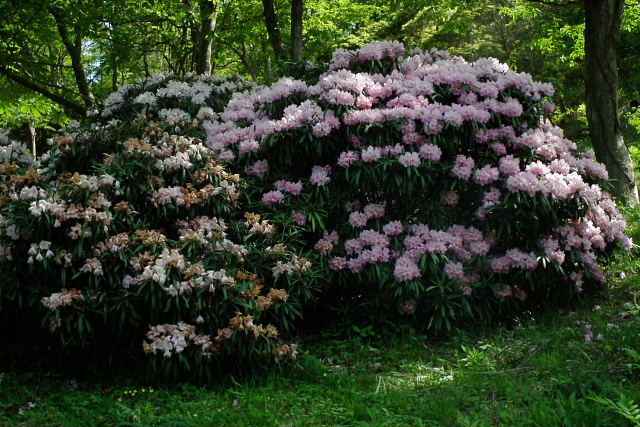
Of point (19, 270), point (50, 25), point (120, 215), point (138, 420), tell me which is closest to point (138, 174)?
point (120, 215)

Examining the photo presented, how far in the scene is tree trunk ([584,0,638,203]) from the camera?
21.6ft

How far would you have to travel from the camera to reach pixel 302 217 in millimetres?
4582

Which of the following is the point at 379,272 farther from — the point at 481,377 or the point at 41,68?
the point at 41,68

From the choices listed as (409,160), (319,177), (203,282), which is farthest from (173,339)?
(409,160)

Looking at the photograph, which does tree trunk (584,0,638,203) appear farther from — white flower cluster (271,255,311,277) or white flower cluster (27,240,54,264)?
white flower cluster (27,240,54,264)

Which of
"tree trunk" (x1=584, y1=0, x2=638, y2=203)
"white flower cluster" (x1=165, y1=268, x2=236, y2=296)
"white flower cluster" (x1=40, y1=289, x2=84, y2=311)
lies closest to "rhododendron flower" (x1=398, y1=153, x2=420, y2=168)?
"white flower cluster" (x1=165, y1=268, x2=236, y2=296)

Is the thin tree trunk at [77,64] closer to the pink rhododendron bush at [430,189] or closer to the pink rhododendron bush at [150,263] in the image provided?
the pink rhododendron bush at [150,263]

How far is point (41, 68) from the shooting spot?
8.25m

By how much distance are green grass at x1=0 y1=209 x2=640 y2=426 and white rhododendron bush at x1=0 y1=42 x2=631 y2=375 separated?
0.24 metres

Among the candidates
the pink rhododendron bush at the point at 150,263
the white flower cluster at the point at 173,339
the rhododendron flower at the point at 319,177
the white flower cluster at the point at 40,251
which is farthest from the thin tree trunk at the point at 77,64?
the white flower cluster at the point at 173,339

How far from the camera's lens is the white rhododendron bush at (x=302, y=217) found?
3711mm

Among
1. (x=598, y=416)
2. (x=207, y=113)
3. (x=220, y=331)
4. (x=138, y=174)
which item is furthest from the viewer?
(x=207, y=113)

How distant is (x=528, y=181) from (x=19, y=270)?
359 centimetres

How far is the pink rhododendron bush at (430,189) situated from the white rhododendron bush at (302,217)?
2 cm
